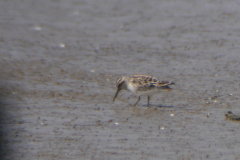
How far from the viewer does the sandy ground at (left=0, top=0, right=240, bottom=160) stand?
6.93 metres

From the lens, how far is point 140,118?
26.9 ft

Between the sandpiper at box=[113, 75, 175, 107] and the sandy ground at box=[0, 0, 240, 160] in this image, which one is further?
the sandpiper at box=[113, 75, 175, 107]

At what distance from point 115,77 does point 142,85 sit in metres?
1.42

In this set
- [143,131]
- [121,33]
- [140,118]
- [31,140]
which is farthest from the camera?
[121,33]

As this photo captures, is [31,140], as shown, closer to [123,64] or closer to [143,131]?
[143,131]

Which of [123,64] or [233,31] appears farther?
[233,31]

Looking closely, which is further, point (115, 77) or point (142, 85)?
point (115, 77)

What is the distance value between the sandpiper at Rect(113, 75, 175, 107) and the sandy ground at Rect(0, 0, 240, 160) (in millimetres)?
263

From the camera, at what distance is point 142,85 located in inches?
362

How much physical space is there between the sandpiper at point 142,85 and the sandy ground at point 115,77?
0.86 ft

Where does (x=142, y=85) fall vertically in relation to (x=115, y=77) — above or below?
above

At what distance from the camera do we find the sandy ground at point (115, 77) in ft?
22.7

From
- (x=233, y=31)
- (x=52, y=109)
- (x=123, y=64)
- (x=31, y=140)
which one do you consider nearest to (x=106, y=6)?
(x=233, y=31)

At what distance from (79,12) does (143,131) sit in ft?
32.4
